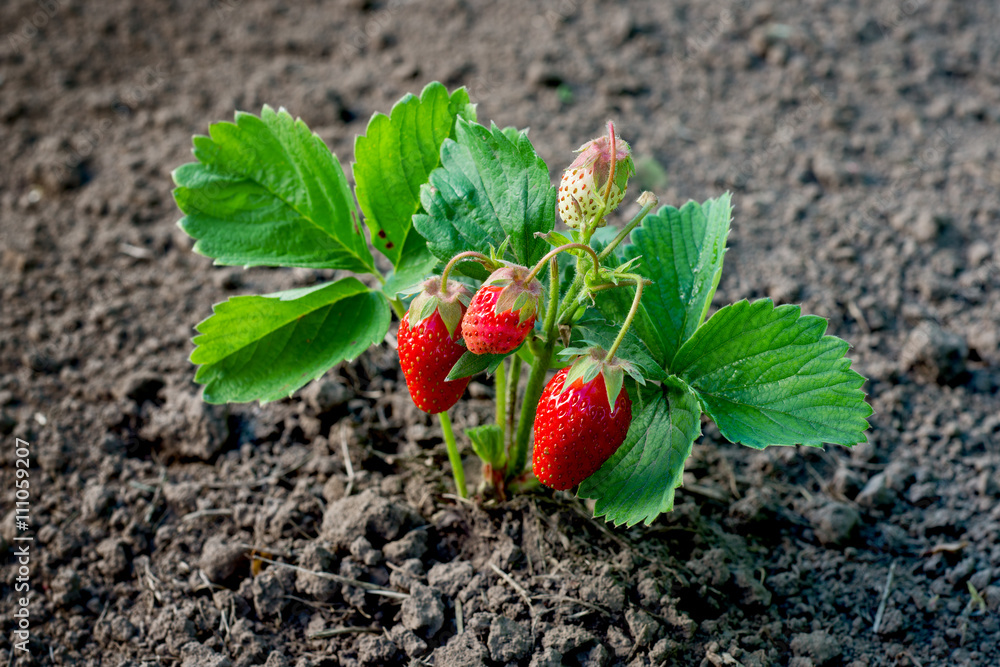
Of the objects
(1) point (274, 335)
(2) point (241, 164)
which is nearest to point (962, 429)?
(1) point (274, 335)

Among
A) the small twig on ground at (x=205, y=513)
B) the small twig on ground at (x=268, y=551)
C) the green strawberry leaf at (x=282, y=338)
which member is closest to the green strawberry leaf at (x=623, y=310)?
the green strawberry leaf at (x=282, y=338)

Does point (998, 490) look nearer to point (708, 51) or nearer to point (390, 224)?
point (390, 224)

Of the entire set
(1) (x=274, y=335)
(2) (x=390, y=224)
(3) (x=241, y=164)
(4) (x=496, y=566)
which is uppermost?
(3) (x=241, y=164)

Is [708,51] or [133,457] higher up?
[708,51]

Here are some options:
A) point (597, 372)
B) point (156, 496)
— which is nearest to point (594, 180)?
point (597, 372)

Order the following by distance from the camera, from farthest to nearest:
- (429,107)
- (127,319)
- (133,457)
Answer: (127,319), (133,457), (429,107)

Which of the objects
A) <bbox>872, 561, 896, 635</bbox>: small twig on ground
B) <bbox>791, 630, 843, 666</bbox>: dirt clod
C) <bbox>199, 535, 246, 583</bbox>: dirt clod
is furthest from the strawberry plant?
<bbox>872, 561, 896, 635</bbox>: small twig on ground
